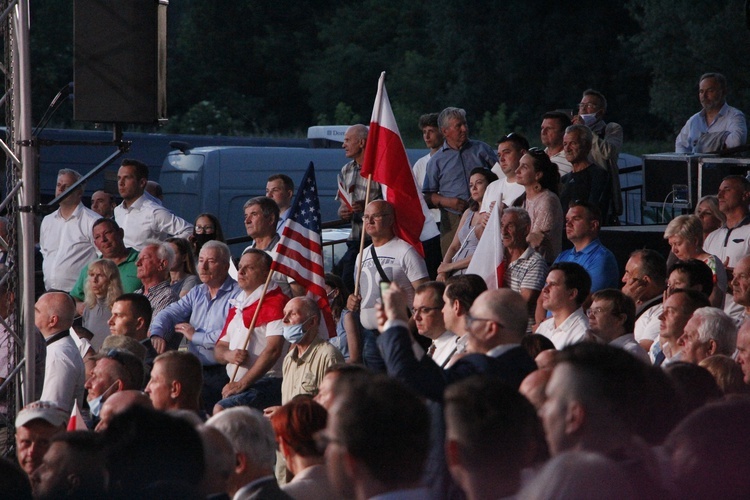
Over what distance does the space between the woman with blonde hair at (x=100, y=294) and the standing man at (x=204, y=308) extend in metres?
0.63

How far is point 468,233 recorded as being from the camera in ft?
32.0

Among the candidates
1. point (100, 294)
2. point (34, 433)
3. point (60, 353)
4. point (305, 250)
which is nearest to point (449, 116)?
point (305, 250)

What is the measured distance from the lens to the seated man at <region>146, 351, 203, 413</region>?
20.3 ft

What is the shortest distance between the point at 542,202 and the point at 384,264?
1.22 meters

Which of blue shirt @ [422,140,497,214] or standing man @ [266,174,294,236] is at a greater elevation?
blue shirt @ [422,140,497,214]

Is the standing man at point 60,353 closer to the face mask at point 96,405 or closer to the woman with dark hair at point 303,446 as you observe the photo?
the face mask at point 96,405

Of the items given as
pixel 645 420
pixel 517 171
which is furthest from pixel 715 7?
pixel 645 420

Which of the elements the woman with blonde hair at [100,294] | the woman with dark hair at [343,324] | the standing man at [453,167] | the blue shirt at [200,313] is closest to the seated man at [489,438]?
the woman with dark hair at [343,324]

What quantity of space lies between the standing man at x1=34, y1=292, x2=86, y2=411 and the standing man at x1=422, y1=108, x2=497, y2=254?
420 centimetres

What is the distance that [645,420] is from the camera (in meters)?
3.75

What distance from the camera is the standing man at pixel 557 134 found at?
1046 cm

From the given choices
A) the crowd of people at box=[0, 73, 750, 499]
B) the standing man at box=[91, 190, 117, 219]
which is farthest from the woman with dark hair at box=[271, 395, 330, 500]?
the standing man at box=[91, 190, 117, 219]

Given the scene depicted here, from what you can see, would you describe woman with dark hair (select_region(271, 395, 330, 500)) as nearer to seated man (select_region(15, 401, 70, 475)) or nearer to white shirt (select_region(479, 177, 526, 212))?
seated man (select_region(15, 401, 70, 475))

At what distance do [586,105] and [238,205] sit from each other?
5.48m
